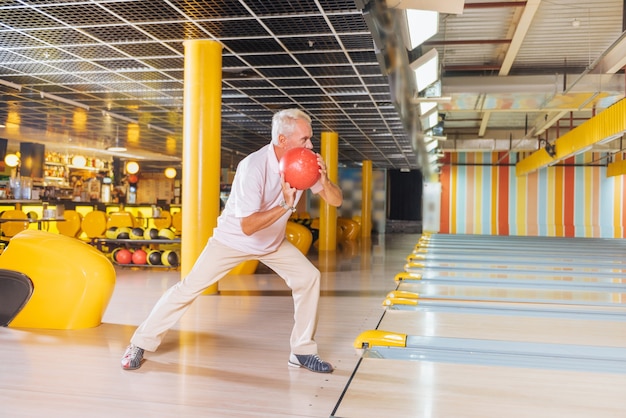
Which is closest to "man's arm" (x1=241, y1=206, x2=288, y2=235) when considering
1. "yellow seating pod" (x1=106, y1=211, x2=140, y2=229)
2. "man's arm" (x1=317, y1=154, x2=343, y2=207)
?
"man's arm" (x1=317, y1=154, x2=343, y2=207)

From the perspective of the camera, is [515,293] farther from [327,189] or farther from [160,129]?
[160,129]

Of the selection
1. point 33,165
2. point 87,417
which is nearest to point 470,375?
point 87,417

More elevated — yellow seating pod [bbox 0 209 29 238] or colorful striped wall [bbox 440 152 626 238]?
colorful striped wall [bbox 440 152 626 238]

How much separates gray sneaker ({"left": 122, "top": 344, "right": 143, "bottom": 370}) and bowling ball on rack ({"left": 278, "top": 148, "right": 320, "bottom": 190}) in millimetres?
1381

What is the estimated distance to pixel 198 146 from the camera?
6.92 meters

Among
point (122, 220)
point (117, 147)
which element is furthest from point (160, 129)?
point (122, 220)

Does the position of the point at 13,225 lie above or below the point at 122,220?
below

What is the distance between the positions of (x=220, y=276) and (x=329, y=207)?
1137 centimetres

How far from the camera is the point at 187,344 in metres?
4.25

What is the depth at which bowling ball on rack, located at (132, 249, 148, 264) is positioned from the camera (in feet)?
30.5

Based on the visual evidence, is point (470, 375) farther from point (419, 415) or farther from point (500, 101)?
point (500, 101)

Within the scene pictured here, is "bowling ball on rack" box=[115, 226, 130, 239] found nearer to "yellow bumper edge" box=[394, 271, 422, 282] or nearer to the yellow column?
"yellow bumper edge" box=[394, 271, 422, 282]

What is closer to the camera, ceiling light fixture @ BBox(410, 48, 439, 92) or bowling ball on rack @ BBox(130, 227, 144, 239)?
ceiling light fixture @ BBox(410, 48, 439, 92)

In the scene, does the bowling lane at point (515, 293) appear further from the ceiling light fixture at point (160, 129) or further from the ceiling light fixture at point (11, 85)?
the ceiling light fixture at point (160, 129)
